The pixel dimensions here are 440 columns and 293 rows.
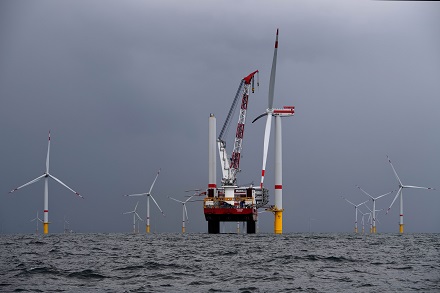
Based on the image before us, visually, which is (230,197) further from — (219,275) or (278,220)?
(219,275)

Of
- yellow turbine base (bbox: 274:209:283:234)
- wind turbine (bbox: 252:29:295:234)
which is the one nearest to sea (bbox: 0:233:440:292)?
wind turbine (bbox: 252:29:295:234)

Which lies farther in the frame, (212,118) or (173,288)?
(212,118)

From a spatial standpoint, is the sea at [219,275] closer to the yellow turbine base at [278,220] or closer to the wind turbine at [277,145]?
the wind turbine at [277,145]

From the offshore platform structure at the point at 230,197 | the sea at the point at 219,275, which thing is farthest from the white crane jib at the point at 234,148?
the sea at the point at 219,275

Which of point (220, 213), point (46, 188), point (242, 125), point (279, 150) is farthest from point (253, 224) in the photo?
point (46, 188)

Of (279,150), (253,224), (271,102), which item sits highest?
(271,102)

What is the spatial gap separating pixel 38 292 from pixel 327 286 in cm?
1608

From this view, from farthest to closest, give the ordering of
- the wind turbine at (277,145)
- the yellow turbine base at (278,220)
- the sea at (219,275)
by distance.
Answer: the yellow turbine base at (278,220) < the wind turbine at (277,145) < the sea at (219,275)

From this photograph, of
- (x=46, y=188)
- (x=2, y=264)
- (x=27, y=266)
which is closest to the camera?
(x=27, y=266)

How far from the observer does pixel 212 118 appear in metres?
168

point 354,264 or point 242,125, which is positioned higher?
point 242,125

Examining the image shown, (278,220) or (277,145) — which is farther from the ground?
(277,145)

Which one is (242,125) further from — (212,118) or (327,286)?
(327,286)

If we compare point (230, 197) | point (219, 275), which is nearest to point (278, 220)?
point (230, 197)
